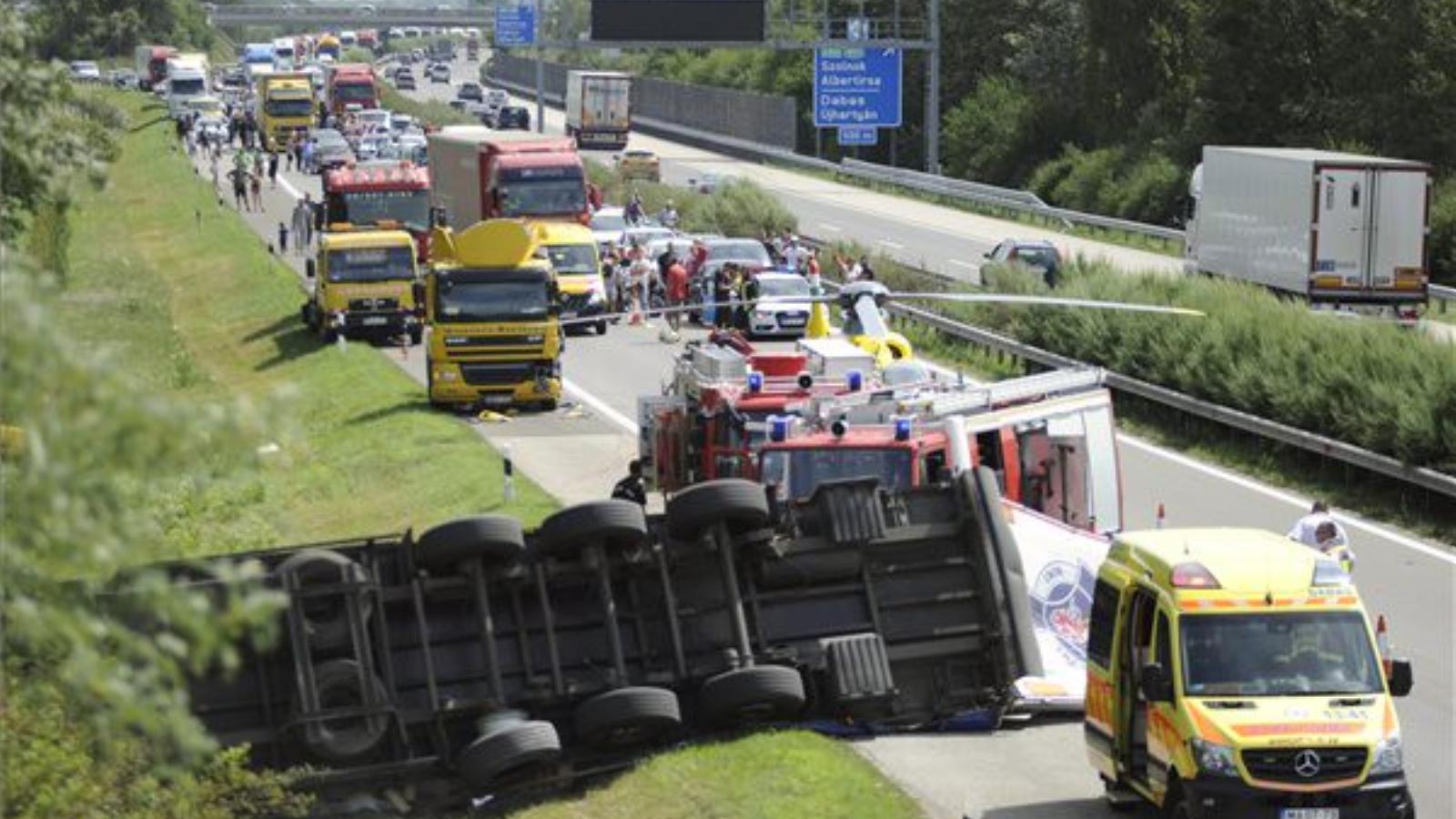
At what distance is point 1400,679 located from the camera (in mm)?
16500

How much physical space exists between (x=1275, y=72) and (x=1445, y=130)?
11.5 m

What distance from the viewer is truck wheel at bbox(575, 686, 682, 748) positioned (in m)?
17.8

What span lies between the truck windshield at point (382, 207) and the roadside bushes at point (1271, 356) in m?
15.6

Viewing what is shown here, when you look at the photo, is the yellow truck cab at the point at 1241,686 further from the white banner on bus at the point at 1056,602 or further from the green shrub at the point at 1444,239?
the green shrub at the point at 1444,239

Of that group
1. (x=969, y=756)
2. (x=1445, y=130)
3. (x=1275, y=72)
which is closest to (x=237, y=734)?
(x=969, y=756)

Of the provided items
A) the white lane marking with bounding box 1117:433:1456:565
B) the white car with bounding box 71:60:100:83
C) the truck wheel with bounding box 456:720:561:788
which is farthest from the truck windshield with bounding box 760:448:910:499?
the white car with bounding box 71:60:100:83

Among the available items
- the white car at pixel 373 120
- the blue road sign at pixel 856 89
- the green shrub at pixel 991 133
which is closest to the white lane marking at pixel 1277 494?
the blue road sign at pixel 856 89

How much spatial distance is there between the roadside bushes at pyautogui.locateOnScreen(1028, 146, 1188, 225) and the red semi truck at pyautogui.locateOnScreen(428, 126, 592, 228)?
24.4 metres

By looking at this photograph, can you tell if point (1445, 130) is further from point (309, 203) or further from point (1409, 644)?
point (1409, 644)

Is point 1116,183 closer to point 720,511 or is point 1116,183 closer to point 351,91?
point 351,91

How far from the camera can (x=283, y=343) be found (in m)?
53.4

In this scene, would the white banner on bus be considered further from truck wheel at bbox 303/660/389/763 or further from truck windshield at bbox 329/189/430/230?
truck windshield at bbox 329/189/430/230

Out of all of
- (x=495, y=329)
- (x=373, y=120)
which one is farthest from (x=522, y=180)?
(x=373, y=120)

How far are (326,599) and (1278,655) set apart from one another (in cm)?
572
